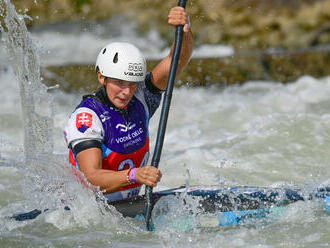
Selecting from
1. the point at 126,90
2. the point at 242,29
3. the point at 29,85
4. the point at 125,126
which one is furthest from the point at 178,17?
the point at 242,29

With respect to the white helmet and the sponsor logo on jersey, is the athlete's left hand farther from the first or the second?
the sponsor logo on jersey

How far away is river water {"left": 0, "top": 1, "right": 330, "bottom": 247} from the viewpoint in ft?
13.8

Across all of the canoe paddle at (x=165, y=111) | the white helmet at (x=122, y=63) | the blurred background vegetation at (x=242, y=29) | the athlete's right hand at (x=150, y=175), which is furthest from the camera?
the blurred background vegetation at (x=242, y=29)

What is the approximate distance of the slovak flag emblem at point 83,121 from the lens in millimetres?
4096

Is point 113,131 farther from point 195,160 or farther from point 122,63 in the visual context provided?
point 195,160

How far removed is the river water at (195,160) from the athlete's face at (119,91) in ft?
2.06

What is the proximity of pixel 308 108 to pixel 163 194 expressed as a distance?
529cm

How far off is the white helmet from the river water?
0.79 metres

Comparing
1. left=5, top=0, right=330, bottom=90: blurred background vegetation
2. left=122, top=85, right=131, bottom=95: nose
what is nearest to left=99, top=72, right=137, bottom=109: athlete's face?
left=122, top=85, right=131, bottom=95: nose

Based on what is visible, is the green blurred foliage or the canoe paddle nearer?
the canoe paddle

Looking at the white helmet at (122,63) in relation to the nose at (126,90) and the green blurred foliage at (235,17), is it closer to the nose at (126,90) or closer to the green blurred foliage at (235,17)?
the nose at (126,90)

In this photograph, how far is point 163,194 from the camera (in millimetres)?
4500

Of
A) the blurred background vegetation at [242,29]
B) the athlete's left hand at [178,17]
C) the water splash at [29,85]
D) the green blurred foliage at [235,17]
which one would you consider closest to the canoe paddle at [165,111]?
the athlete's left hand at [178,17]

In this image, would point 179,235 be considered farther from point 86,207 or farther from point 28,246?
point 28,246
